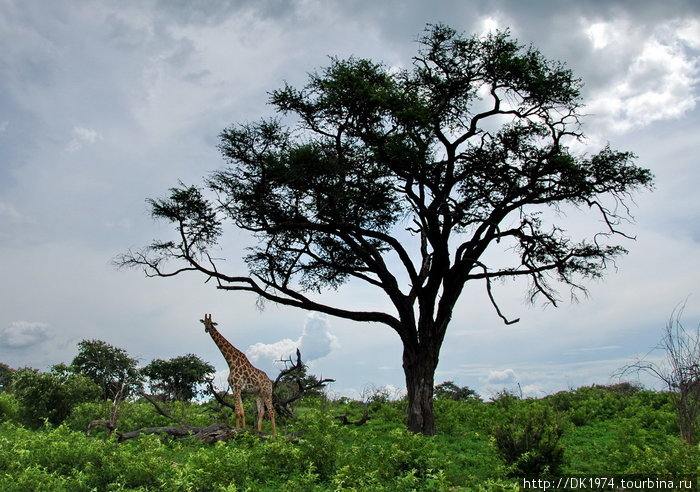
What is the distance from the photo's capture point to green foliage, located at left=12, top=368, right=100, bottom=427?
61.2 ft

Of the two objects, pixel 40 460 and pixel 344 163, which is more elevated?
pixel 344 163

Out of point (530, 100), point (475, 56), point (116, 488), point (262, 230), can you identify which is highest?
point (475, 56)

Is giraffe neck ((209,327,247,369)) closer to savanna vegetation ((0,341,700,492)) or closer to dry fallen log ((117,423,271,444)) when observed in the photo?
dry fallen log ((117,423,271,444))

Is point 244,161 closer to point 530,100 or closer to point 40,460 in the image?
point 530,100

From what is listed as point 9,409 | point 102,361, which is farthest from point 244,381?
point 102,361

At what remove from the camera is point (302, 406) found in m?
22.5

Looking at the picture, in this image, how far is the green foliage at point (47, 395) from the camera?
61.2 ft

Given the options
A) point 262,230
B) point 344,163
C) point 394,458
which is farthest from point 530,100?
point 394,458

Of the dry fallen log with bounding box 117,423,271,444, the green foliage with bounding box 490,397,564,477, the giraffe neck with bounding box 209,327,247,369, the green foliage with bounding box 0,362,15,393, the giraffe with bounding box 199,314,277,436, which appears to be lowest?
the green foliage with bounding box 490,397,564,477

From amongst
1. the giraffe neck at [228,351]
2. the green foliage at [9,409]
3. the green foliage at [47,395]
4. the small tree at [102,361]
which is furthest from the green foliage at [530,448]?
the small tree at [102,361]

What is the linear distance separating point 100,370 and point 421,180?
19.7 meters

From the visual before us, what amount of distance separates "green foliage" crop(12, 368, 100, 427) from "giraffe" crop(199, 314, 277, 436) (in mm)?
5968

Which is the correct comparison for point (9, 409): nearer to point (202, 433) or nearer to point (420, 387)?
point (202, 433)

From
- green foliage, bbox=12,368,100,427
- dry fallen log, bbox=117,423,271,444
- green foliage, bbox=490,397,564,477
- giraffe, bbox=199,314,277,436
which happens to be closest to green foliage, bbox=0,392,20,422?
green foliage, bbox=12,368,100,427
